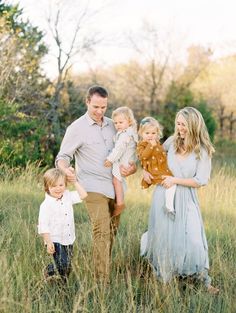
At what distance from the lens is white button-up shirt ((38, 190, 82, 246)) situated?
172 inches

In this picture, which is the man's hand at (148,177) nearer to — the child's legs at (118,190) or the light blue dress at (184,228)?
the light blue dress at (184,228)

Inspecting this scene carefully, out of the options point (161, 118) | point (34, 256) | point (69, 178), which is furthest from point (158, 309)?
point (161, 118)

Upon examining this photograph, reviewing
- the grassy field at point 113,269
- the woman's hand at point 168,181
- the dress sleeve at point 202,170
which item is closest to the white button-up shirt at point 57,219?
the grassy field at point 113,269

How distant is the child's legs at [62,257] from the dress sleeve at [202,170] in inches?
48.5

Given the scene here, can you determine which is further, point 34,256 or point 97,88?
point 34,256

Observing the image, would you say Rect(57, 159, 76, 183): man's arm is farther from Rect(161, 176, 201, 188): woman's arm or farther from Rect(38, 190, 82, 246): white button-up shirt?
Rect(161, 176, 201, 188): woman's arm

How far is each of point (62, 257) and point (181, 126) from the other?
1.50 metres

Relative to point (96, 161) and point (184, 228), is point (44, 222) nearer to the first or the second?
point (96, 161)

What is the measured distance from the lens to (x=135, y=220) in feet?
23.2

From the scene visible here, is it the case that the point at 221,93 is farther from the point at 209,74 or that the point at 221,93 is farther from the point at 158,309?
the point at 158,309

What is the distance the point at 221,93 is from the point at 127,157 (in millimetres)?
31738

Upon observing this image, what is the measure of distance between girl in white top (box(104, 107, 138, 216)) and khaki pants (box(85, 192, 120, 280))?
0.50 ft

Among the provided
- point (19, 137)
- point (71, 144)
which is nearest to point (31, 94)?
point (19, 137)

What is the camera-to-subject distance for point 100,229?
4.73m
